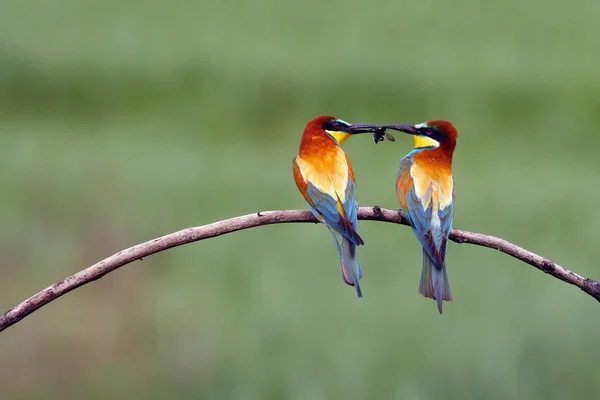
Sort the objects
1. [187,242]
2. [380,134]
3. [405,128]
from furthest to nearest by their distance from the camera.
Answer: [405,128] < [380,134] < [187,242]

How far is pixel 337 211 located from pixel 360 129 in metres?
0.14

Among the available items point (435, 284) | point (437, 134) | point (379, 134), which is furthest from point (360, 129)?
point (435, 284)

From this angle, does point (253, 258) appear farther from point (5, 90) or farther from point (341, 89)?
point (5, 90)

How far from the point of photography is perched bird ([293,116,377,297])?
1.27 m

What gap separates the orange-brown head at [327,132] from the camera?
4.67ft

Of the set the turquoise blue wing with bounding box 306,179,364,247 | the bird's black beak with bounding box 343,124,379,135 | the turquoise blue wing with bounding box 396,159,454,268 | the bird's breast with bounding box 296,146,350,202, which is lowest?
the turquoise blue wing with bounding box 396,159,454,268

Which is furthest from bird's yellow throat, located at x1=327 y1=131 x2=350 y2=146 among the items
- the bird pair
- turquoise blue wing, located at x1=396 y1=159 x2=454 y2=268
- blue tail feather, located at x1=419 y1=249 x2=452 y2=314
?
blue tail feather, located at x1=419 y1=249 x2=452 y2=314

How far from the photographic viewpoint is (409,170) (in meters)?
1.51

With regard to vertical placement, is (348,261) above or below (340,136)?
below

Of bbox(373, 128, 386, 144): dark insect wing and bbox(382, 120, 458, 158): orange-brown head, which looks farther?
bbox(382, 120, 458, 158): orange-brown head

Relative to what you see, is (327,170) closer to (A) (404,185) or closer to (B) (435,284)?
(A) (404,185)

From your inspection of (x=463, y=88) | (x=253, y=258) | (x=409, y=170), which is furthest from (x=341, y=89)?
(x=409, y=170)

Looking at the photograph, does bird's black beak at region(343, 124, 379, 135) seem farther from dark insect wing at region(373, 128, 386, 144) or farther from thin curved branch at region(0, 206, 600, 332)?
thin curved branch at region(0, 206, 600, 332)

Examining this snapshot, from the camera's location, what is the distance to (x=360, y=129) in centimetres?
135
